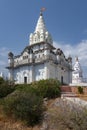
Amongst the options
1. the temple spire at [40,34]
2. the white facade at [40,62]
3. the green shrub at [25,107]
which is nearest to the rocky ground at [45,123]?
the green shrub at [25,107]

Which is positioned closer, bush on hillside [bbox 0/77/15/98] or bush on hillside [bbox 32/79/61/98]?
bush on hillside [bbox 32/79/61/98]

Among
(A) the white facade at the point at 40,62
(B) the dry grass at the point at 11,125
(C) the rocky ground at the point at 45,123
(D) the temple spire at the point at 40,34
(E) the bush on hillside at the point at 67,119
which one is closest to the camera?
(E) the bush on hillside at the point at 67,119

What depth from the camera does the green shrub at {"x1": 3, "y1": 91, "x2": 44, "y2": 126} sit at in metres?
30.6

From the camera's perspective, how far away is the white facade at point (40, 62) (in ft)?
196

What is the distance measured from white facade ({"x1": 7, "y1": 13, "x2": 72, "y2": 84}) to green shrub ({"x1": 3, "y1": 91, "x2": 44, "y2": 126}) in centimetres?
2648

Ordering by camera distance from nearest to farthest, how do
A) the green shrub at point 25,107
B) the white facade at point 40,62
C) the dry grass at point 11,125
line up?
1. the dry grass at point 11,125
2. the green shrub at point 25,107
3. the white facade at point 40,62

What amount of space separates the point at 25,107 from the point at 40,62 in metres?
29.9

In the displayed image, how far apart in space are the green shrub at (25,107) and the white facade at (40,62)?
86.9ft

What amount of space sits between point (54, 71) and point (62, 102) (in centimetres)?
2738

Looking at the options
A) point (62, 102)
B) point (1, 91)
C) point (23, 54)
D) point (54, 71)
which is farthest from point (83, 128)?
point (23, 54)

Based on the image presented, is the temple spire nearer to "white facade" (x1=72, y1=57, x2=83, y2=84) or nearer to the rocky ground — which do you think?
"white facade" (x1=72, y1=57, x2=83, y2=84)

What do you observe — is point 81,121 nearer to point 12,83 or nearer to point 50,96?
point 50,96

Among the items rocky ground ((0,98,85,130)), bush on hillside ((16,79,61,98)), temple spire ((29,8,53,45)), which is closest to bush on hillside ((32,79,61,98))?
bush on hillside ((16,79,61,98))

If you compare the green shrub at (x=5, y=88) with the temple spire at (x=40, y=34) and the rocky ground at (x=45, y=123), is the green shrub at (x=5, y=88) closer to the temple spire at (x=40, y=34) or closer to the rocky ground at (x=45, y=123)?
the rocky ground at (x=45, y=123)
